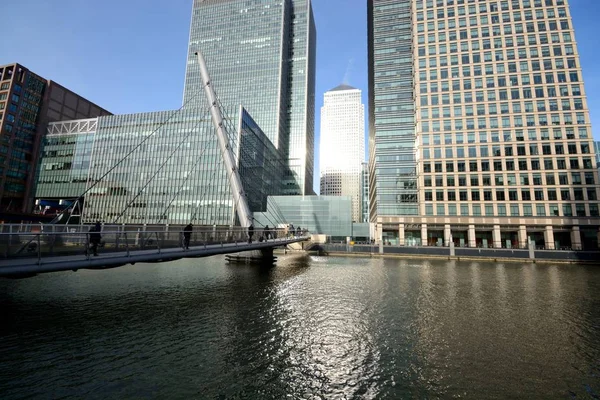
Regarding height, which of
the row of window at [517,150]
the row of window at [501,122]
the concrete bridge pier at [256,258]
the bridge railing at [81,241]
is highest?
the row of window at [501,122]

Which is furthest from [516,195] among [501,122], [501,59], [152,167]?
[152,167]

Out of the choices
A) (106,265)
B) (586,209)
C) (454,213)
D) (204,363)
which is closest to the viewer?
(204,363)

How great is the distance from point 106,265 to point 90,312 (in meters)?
2.68

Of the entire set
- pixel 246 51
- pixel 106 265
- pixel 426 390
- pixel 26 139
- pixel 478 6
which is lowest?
pixel 426 390

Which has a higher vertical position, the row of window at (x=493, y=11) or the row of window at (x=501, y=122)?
the row of window at (x=493, y=11)

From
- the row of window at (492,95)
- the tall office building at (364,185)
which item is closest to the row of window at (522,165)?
the row of window at (492,95)

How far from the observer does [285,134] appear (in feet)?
419

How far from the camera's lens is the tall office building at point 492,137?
186 ft

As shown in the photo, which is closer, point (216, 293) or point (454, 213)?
point (216, 293)

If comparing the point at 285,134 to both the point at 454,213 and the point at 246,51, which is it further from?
the point at 454,213

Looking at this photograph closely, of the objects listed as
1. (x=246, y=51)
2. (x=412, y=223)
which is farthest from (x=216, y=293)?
→ (x=246, y=51)

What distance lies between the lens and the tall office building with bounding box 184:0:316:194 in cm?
11925

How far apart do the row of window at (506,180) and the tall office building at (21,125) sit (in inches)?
4656

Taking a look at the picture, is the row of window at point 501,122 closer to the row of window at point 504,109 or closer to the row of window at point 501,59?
the row of window at point 504,109
